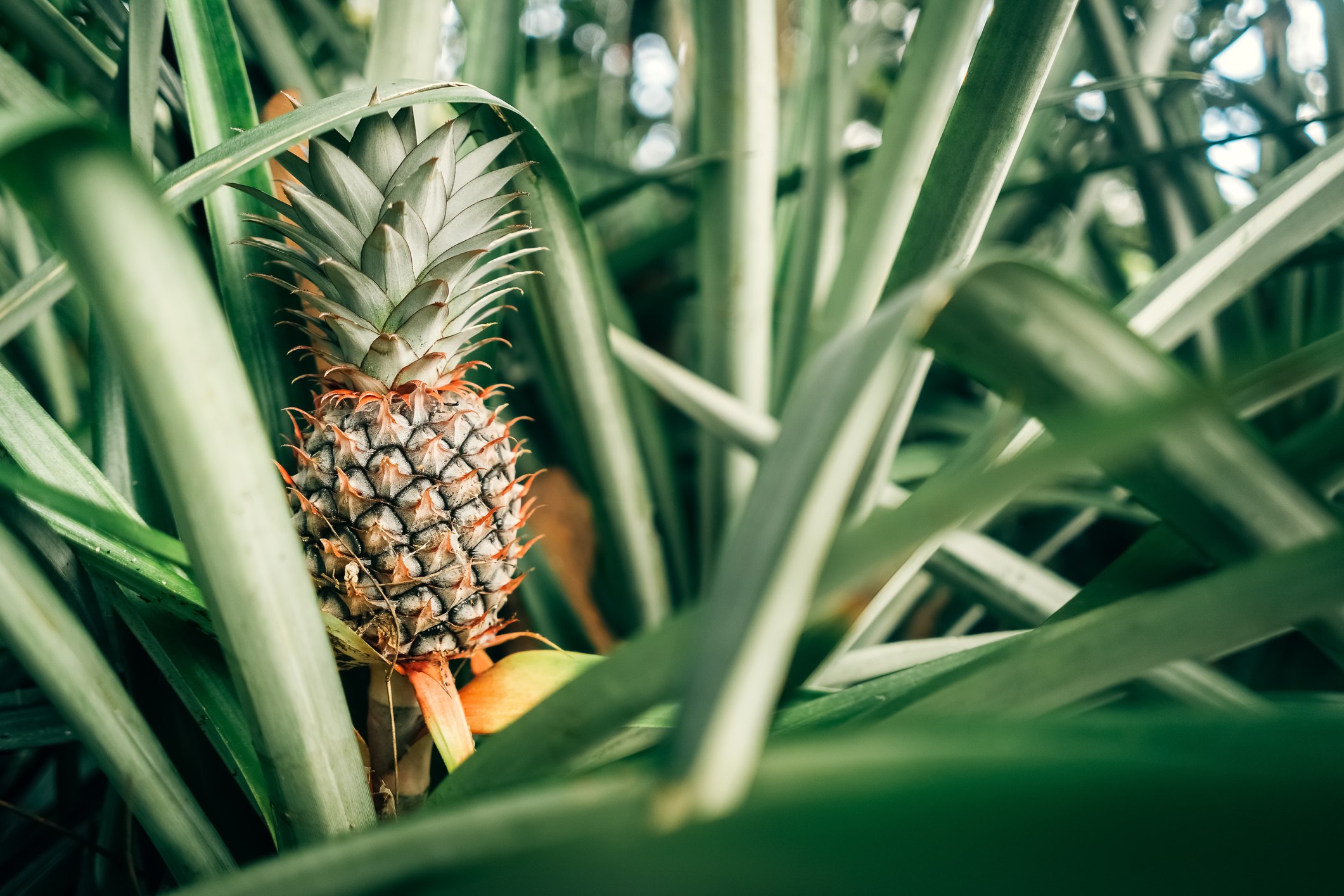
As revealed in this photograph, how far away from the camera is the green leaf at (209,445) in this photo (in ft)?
0.62

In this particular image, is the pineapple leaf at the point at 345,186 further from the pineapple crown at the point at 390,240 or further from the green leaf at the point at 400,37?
the green leaf at the point at 400,37

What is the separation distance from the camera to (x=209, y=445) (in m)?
0.22

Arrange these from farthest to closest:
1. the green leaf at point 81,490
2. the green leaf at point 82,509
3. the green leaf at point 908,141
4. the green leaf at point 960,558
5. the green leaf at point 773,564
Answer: the green leaf at point 960,558 < the green leaf at point 908,141 < the green leaf at point 81,490 < the green leaf at point 82,509 < the green leaf at point 773,564

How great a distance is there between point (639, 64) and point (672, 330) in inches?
33.3

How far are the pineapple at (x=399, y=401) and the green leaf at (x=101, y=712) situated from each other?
12cm

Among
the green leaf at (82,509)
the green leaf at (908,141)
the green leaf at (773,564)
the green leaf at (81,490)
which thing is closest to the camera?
the green leaf at (773,564)

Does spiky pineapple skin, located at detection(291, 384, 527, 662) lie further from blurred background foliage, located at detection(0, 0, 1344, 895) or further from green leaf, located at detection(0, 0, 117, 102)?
green leaf, located at detection(0, 0, 117, 102)

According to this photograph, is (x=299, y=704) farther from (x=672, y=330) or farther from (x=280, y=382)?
(x=672, y=330)

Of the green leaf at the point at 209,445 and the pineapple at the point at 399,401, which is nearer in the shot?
the green leaf at the point at 209,445

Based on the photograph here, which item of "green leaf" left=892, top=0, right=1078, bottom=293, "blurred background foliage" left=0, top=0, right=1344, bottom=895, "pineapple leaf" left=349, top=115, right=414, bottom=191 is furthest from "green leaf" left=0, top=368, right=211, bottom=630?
"green leaf" left=892, top=0, right=1078, bottom=293

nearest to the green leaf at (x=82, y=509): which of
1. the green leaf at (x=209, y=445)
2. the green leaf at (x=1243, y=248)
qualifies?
the green leaf at (x=209, y=445)

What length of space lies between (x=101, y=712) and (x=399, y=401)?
22 centimetres

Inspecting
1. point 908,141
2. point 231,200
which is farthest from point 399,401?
point 908,141

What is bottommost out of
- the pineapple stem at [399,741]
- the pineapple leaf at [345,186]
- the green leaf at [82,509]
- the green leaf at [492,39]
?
the pineapple stem at [399,741]
